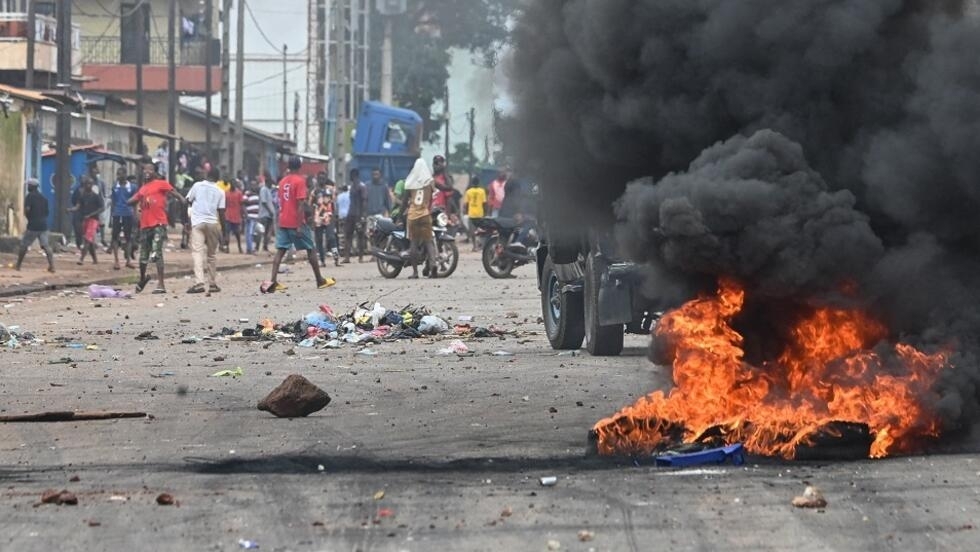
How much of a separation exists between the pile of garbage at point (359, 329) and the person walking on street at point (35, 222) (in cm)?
1216

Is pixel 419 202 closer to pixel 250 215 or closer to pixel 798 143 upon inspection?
pixel 250 215

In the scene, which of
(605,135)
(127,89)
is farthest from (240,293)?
(127,89)

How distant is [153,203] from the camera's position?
74.8 ft

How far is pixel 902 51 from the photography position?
30.1ft

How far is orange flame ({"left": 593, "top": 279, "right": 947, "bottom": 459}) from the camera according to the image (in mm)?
8266

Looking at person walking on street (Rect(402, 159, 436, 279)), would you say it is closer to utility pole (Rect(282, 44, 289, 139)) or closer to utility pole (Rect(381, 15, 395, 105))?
utility pole (Rect(381, 15, 395, 105))

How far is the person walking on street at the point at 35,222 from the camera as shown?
90.9 ft

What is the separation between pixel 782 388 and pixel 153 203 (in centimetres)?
1544

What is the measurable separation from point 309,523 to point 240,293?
17374 millimetres

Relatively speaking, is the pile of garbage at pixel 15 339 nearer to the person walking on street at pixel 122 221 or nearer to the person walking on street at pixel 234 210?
the person walking on street at pixel 122 221

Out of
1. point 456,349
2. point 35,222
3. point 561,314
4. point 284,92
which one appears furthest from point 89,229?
point 284,92

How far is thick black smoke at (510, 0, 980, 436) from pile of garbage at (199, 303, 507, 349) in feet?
19.7

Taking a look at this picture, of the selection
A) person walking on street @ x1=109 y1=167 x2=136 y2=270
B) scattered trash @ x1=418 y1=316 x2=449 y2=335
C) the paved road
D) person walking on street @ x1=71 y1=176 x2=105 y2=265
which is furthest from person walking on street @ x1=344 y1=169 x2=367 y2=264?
the paved road

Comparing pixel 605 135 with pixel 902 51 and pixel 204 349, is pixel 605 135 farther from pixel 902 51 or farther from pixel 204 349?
pixel 204 349
